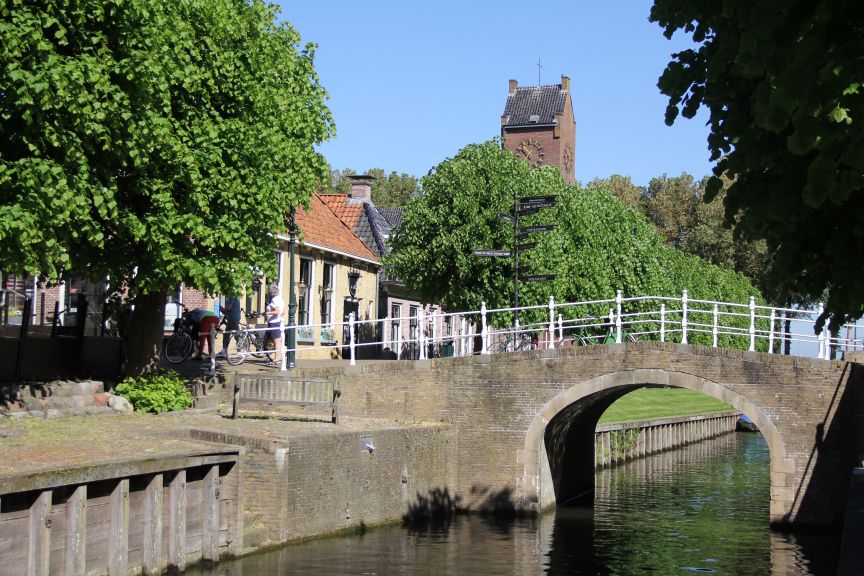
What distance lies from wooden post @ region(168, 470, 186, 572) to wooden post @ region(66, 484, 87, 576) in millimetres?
1943

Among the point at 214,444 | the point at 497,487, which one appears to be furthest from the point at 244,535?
the point at 497,487

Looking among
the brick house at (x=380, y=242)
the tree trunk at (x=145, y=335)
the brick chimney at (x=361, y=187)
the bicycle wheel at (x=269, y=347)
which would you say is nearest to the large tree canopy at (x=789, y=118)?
the tree trunk at (x=145, y=335)

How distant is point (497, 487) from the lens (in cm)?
2297

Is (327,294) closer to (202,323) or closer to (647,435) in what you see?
(202,323)

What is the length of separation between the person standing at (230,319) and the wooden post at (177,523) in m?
7.86

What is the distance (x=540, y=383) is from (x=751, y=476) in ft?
38.7

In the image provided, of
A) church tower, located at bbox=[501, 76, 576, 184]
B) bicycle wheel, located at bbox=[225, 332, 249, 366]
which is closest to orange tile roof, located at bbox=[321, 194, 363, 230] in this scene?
bicycle wheel, located at bbox=[225, 332, 249, 366]

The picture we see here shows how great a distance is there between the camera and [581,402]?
78.7 ft

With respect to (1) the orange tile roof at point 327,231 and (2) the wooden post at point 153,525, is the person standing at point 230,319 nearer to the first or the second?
(1) the orange tile roof at point 327,231

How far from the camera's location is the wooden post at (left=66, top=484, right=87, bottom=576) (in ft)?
41.1

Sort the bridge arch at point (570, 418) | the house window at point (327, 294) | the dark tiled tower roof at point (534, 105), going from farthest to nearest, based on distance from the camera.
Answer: the dark tiled tower roof at point (534, 105), the house window at point (327, 294), the bridge arch at point (570, 418)

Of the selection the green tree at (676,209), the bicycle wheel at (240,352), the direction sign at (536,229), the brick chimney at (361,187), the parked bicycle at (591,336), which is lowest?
the bicycle wheel at (240,352)

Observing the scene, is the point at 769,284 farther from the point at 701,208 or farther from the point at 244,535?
the point at 701,208

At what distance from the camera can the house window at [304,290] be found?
1204 inches
